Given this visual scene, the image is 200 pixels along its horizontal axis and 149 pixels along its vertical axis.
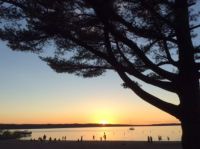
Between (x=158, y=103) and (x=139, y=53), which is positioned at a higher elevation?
(x=139, y=53)

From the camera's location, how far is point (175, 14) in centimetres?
1095

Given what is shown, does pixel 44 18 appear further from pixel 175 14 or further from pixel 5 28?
pixel 175 14

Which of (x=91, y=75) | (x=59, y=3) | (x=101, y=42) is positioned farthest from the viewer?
(x=91, y=75)

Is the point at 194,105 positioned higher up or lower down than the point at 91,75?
lower down

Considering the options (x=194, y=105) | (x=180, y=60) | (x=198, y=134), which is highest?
(x=180, y=60)

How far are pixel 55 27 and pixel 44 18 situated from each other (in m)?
0.36

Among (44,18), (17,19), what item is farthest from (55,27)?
(17,19)

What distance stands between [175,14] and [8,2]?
4.20 metres

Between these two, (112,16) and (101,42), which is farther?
(101,42)

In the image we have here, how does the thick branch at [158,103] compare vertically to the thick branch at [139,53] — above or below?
below

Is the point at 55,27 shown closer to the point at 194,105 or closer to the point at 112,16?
the point at 112,16

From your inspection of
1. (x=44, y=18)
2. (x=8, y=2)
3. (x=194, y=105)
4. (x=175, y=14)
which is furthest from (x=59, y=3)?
(x=194, y=105)

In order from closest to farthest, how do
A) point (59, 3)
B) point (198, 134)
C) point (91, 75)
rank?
point (198, 134) → point (59, 3) → point (91, 75)

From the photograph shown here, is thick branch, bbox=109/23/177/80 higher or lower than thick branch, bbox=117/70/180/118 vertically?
higher
